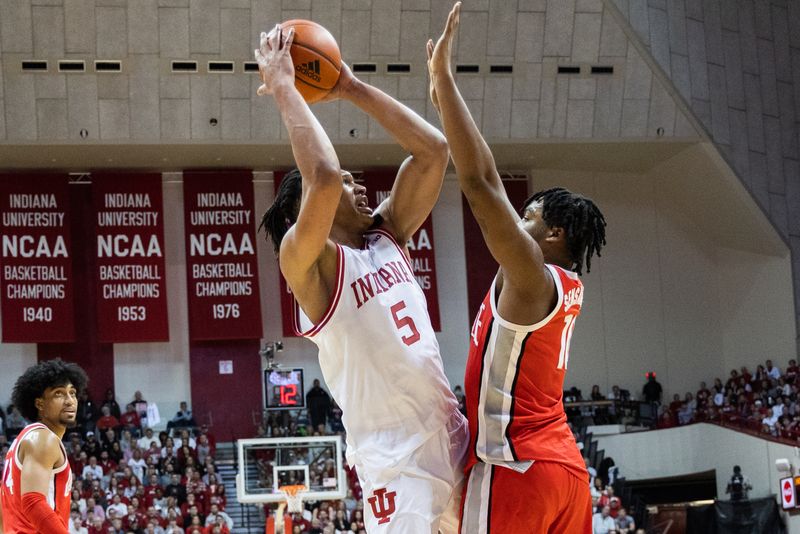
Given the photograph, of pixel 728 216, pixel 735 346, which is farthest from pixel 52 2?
pixel 735 346

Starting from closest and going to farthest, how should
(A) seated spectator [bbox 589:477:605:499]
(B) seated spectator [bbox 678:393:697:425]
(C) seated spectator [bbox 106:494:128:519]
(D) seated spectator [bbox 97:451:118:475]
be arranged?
(C) seated spectator [bbox 106:494:128:519], (A) seated spectator [bbox 589:477:605:499], (D) seated spectator [bbox 97:451:118:475], (B) seated spectator [bbox 678:393:697:425]

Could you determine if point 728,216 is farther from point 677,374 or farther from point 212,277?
point 212,277

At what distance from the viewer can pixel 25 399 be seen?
664cm

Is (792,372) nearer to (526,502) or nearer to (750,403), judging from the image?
(750,403)

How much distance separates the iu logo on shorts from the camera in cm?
423

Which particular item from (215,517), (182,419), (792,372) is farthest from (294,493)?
(792,372)

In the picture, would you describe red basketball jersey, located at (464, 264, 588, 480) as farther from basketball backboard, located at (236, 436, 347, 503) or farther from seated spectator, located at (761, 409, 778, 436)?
seated spectator, located at (761, 409, 778, 436)

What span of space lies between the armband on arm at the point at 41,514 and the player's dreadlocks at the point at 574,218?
327 centimetres

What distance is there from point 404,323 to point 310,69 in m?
1.13

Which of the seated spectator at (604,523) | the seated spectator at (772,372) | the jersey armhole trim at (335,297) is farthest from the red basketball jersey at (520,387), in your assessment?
the seated spectator at (772,372)

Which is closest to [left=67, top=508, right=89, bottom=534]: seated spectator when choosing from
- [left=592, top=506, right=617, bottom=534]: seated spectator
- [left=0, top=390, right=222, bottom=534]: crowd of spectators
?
[left=0, top=390, right=222, bottom=534]: crowd of spectators

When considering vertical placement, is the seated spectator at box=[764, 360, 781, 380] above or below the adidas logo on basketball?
below

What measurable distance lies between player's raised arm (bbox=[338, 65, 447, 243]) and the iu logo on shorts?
1101 millimetres

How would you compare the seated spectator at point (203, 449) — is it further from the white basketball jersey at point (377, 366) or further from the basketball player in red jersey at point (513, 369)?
the basketball player in red jersey at point (513, 369)
